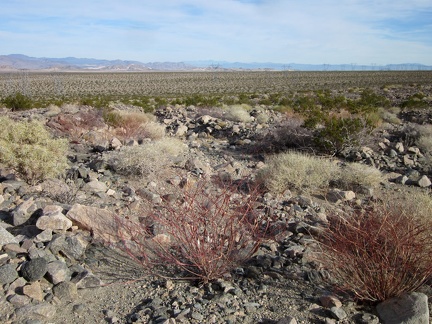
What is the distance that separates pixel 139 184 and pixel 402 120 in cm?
1576

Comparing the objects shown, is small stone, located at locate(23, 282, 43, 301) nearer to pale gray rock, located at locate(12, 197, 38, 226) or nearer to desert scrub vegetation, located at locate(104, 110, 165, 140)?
pale gray rock, located at locate(12, 197, 38, 226)

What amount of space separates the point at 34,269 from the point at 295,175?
5270mm

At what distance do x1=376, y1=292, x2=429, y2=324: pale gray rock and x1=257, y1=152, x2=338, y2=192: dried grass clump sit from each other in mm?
4097

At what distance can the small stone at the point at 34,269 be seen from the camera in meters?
4.20

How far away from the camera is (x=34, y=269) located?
4.23 meters

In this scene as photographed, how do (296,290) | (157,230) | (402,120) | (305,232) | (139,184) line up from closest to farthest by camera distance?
(296,290) < (157,230) < (305,232) < (139,184) < (402,120)

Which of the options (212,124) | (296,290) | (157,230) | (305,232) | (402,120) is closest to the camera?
(296,290)

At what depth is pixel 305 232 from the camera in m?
5.75

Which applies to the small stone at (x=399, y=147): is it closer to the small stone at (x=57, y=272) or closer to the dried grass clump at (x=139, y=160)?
the dried grass clump at (x=139, y=160)

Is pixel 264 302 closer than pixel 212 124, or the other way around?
pixel 264 302

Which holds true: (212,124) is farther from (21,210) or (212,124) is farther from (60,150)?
(21,210)

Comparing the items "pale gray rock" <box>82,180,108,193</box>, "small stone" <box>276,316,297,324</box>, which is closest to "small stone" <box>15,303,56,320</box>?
"small stone" <box>276,316,297,324</box>

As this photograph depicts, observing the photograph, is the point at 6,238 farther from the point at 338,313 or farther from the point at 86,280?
the point at 338,313

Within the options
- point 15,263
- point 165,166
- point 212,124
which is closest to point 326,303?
point 15,263
